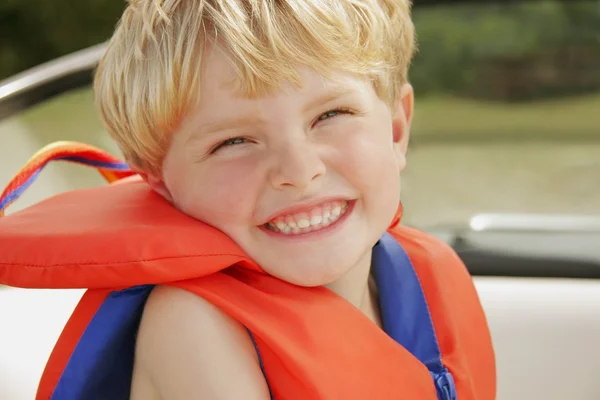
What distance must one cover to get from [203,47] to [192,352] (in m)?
0.29

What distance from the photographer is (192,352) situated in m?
0.85

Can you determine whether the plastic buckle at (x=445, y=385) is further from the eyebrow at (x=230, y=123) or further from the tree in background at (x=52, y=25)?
the tree in background at (x=52, y=25)

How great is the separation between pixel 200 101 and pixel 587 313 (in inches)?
26.9

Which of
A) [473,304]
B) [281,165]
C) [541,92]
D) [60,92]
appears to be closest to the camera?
[281,165]

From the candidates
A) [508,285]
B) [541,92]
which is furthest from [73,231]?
[541,92]

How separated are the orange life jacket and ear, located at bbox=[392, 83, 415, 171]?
0.19m

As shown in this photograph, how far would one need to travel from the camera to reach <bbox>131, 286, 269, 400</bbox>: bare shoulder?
845mm

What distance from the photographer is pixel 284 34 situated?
850 mm

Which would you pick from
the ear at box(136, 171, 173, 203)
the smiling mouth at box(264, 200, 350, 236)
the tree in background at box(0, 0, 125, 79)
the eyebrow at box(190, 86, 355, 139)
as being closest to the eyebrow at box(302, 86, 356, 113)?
the eyebrow at box(190, 86, 355, 139)

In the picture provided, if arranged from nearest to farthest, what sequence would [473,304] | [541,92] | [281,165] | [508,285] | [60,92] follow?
[281,165] < [473,304] < [508,285] < [60,92] < [541,92]

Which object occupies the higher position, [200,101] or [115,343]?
[200,101]

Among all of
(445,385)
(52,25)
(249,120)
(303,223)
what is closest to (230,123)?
(249,120)

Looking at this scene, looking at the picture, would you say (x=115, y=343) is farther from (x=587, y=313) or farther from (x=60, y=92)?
(x=60, y=92)

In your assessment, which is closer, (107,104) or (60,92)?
(107,104)
